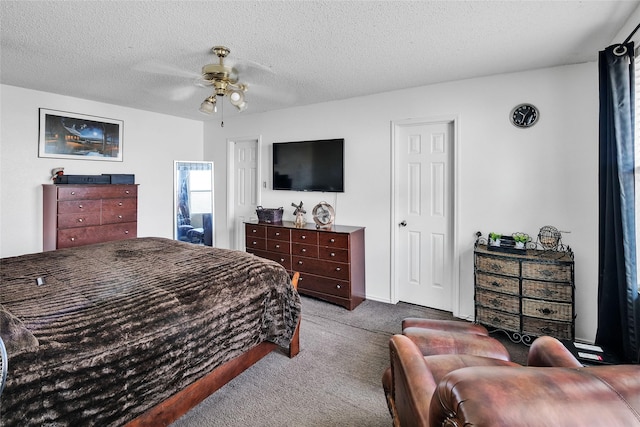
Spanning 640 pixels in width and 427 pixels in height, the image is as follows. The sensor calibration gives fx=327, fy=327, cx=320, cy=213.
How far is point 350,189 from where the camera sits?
416 cm

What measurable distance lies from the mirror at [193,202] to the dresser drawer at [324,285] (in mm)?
2321

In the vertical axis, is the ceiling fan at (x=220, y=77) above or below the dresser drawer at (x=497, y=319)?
above

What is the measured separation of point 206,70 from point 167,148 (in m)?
3.00

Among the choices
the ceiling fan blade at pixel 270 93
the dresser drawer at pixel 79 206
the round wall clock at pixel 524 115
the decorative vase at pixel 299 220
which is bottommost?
the decorative vase at pixel 299 220

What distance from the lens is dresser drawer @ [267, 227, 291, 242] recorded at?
4.14 metres

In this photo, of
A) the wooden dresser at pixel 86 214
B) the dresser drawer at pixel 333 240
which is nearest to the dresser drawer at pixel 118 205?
the wooden dresser at pixel 86 214

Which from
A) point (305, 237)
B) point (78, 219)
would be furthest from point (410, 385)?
point (78, 219)

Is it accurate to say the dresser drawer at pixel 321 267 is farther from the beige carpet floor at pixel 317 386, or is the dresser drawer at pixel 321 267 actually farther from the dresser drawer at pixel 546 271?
the dresser drawer at pixel 546 271

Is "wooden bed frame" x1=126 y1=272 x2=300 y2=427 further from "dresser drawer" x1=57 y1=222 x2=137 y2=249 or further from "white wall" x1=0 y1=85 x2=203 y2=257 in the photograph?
"white wall" x1=0 y1=85 x2=203 y2=257

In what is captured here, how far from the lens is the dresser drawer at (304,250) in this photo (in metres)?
3.92

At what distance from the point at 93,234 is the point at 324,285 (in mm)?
2799

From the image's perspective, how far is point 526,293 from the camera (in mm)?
2760

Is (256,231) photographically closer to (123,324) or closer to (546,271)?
(123,324)

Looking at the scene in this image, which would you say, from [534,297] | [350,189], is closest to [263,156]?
Result: [350,189]
